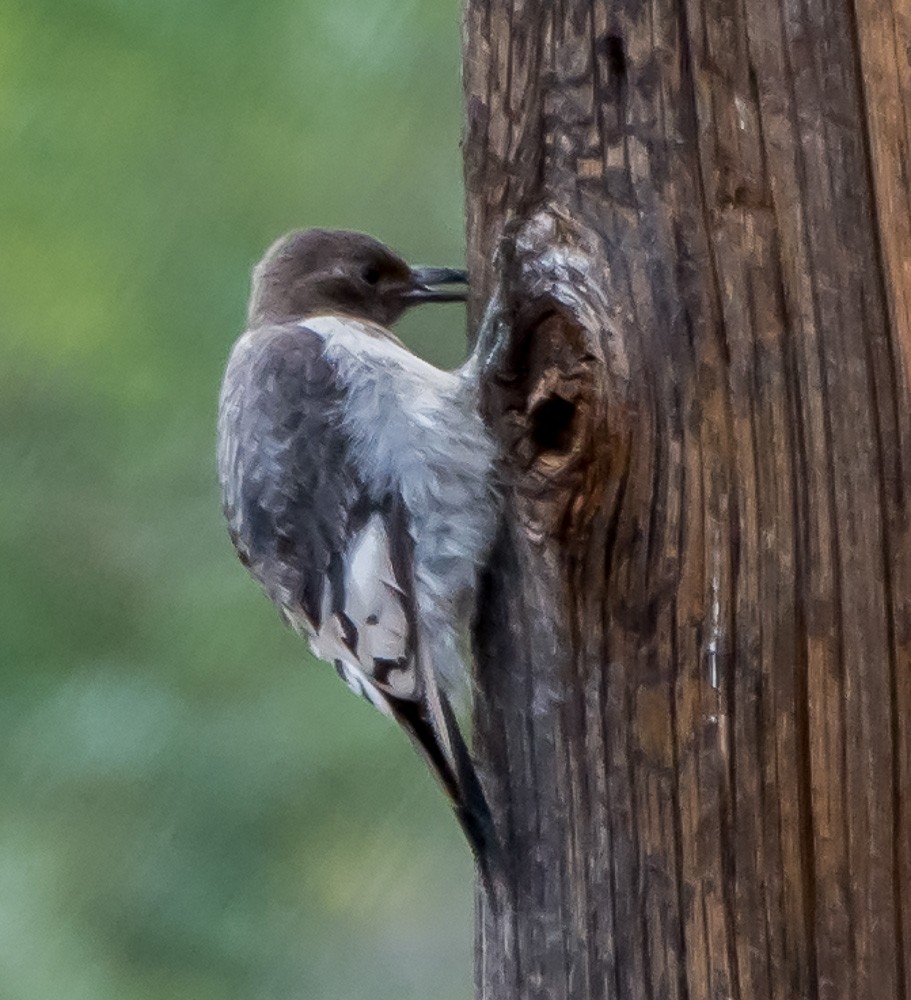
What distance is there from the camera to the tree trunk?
6.85 feet

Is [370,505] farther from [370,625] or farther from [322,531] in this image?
[370,625]

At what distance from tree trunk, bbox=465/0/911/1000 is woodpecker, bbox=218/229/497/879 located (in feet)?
0.99

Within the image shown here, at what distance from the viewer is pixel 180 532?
5.49 m

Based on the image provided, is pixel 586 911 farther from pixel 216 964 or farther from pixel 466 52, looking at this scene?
pixel 216 964

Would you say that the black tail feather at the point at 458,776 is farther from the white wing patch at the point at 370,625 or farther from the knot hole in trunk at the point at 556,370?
the knot hole in trunk at the point at 556,370

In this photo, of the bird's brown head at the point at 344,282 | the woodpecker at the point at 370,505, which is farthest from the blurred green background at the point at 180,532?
the woodpecker at the point at 370,505

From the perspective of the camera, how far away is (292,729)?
17.3 ft

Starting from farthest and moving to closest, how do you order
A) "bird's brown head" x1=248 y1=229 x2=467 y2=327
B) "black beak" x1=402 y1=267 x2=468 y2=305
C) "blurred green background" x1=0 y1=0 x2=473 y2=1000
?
1. "blurred green background" x1=0 y1=0 x2=473 y2=1000
2. "bird's brown head" x1=248 y1=229 x2=467 y2=327
3. "black beak" x1=402 y1=267 x2=468 y2=305

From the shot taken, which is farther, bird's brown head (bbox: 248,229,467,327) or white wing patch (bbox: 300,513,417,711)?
bird's brown head (bbox: 248,229,467,327)

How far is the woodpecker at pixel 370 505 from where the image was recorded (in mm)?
2754

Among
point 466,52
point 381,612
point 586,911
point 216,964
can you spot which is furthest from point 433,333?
point 586,911

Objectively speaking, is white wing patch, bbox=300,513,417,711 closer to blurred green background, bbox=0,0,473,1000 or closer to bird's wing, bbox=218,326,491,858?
bird's wing, bbox=218,326,491,858

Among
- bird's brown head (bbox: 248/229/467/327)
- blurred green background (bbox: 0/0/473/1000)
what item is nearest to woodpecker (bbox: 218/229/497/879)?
bird's brown head (bbox: 248/229/467/327)

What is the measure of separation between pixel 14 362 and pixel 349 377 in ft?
8.00
